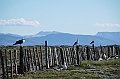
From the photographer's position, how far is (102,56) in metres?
39.1

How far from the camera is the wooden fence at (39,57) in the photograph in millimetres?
22125

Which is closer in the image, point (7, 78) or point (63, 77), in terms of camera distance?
point (7, 78)

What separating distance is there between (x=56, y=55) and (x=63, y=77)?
5800mm

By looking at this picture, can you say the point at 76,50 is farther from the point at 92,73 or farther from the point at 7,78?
the point at 7,78

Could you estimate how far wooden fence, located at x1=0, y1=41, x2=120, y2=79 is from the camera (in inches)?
871

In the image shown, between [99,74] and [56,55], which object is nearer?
[99,74]

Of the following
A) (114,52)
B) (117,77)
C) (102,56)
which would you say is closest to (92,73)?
(117,77)

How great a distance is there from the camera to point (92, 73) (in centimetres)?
2481

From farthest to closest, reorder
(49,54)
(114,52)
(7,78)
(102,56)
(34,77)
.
A: 1. (114,52)
2. (102,56)
3. (49,54)
4. (34,77)
5. (7,78)

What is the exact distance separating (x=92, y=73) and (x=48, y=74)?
10.5 ft

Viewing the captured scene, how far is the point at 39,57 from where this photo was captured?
26328 millimetres

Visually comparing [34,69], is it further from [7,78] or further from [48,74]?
[7,78]

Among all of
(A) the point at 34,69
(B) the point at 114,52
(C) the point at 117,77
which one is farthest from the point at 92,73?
(B) the point at 114,52

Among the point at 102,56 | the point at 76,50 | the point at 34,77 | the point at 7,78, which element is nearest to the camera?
the point at 7,78
